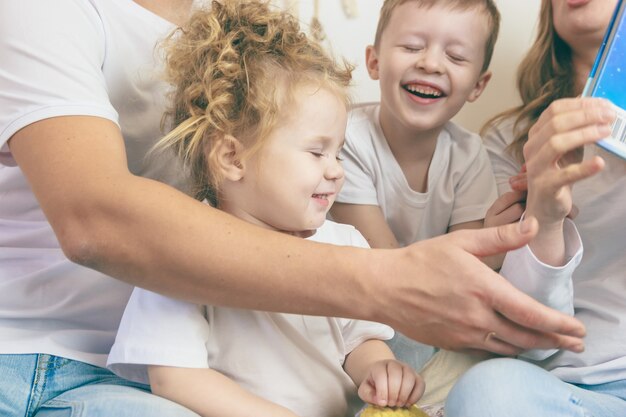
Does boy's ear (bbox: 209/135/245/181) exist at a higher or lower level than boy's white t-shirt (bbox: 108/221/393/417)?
higher

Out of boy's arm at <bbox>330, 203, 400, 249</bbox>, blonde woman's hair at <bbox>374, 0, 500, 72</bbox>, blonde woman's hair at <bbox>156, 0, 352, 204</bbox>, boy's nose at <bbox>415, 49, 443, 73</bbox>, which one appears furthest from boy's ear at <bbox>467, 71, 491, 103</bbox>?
blonde woman's hair at <bbox>156, 0, 352, 204</bbox>

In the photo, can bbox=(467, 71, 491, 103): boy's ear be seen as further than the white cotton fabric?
Yes

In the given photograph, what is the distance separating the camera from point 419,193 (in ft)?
4.62

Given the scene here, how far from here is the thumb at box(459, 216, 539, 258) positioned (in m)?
0.75

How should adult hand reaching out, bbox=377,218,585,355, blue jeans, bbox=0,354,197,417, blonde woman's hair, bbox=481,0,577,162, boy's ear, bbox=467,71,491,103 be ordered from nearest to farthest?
adult hand reaching out, bbox=377,218,585,355
blue jeans, bbox=0,354,197,417
blonde woman's hair, bbox=481,0,577,162
boy's ear, bbox=467,71,491,103

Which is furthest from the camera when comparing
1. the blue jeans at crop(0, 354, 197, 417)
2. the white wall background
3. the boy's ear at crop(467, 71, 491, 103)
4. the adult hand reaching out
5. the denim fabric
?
the white wall background

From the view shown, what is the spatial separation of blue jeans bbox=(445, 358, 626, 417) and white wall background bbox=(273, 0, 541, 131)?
85 cm

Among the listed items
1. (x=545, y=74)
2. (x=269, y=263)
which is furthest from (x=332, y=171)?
(x=545, y=74)

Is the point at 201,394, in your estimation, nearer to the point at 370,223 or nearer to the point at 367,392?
the point at 367,392

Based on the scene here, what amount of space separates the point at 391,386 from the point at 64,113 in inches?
20.7

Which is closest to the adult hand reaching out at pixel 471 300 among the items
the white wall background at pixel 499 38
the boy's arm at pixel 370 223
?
the boy's arm at pixel 370 223

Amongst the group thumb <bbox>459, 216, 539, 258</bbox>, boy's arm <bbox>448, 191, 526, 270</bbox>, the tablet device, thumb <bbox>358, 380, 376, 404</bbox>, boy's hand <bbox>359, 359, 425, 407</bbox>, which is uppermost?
the tablet device

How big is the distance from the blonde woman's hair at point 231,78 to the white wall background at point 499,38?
55cm

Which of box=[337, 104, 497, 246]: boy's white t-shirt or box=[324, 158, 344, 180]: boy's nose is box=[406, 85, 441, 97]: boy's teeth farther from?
box=[324, 158, 344, 180]: boy's nose
